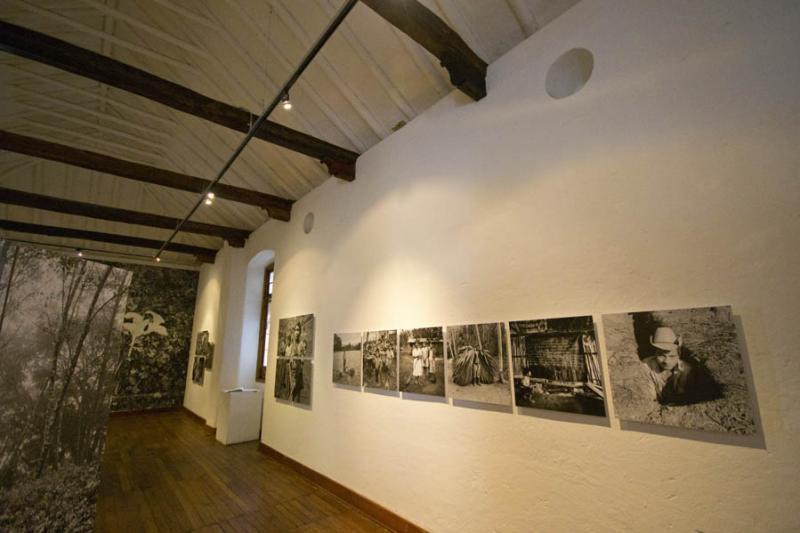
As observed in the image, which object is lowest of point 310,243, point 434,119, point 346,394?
point 346,394

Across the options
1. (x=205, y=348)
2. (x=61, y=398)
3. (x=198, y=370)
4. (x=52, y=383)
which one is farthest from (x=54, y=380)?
(x=198, y=370)

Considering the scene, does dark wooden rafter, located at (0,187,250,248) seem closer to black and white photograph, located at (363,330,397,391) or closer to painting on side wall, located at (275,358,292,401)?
painting on side wall, located at (275,358,292,401)

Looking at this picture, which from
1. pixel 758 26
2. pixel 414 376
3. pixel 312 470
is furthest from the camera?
pixel 312 470

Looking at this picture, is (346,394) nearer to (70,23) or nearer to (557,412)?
(557,412)

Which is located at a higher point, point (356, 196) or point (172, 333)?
point (356, 196)

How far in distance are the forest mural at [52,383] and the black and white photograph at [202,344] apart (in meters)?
6.91

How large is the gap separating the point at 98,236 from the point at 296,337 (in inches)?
240

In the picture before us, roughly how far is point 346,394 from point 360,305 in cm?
106

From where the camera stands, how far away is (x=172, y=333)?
10.1m

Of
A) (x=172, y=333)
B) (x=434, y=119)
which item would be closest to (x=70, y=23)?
(x=434, y=119)

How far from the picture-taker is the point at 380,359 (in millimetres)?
3689

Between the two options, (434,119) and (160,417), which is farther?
(160,417)

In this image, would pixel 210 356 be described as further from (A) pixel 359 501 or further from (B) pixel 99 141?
(A) pixel 359 501

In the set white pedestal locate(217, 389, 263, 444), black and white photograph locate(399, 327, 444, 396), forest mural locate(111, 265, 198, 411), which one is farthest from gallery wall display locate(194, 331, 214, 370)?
black and white photograph locate(399, 327, 444, 396)
